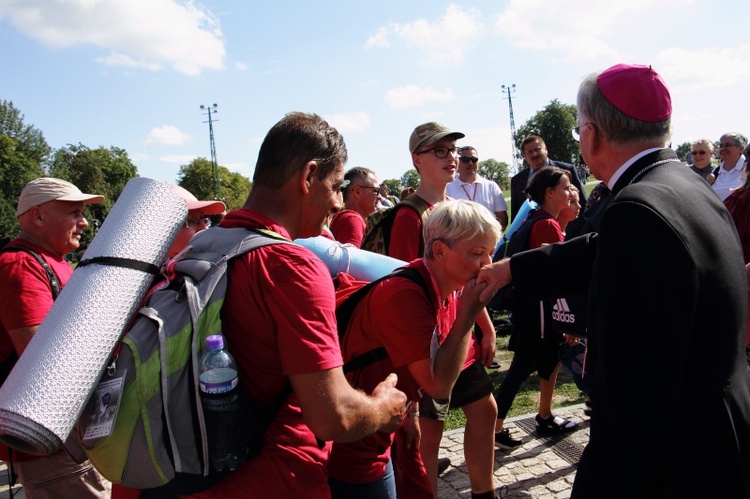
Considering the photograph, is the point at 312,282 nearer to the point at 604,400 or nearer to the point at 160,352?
the point at 160,352

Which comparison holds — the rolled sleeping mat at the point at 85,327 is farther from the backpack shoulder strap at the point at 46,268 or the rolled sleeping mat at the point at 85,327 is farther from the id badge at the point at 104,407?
the backpack shoulder strap at the point at 46,268

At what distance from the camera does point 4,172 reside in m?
54.4

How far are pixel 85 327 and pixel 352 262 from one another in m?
1.78

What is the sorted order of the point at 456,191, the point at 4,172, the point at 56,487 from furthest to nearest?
the point at 4,172 → the point at 456,191 → the point at 56,487

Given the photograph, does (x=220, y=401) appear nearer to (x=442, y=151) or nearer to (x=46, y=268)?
(x=46, y=268)

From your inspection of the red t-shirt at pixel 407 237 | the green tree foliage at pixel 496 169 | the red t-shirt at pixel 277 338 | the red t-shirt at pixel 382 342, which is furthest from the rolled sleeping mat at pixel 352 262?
the green tree foliage at pixel 496 169

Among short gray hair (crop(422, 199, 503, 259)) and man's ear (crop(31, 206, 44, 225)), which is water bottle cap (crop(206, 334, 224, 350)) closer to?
short gray hair (crop(422, 199, 503, 259))

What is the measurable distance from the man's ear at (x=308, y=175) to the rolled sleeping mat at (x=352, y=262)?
1.16m

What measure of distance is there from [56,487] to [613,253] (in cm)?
349

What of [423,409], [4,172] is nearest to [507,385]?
[423,409]

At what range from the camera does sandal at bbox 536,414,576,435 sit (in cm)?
512

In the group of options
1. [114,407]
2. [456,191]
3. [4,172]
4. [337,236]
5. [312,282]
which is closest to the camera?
[114,407]

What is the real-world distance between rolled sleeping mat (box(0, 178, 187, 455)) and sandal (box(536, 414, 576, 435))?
13.9 feet

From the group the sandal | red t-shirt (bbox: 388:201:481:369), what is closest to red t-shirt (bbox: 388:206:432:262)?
red t-shirt (bbox: 388:201:481:369)
